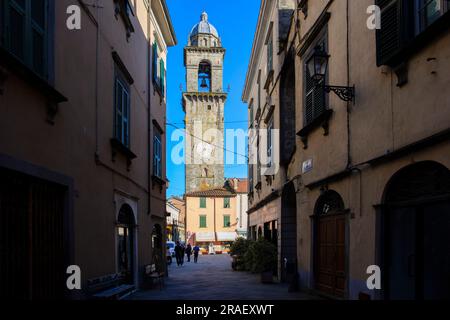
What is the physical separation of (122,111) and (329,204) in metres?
5.54

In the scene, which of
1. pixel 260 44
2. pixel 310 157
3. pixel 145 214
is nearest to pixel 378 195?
pixel 310 157

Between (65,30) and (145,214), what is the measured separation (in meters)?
8.45

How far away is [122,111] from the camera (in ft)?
38.9

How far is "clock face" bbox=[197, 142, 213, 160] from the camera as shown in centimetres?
6912

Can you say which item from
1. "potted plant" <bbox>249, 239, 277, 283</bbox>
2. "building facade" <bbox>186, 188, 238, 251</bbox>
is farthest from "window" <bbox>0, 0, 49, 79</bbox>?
"building facade" <bbox>186, 188, 238, 251</bbox>

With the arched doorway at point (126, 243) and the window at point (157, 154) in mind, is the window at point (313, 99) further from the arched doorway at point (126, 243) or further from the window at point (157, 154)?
the window at point (157, 154)

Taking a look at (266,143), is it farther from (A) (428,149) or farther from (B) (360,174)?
(A) (428,149)

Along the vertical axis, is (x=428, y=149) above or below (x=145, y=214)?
above

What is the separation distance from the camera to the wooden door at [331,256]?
1002 cm

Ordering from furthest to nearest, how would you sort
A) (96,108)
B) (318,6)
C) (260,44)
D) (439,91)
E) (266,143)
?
(260,44) < (266,143) < (318,6) < (96,108) < (439,91)

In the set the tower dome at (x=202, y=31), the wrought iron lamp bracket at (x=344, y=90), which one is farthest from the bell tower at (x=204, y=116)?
the wrought iron lamp bracket at (x=344, y=90)

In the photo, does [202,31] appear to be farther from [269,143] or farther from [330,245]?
[330,245]

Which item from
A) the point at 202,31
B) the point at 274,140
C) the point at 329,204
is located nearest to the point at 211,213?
the point at 202,31
